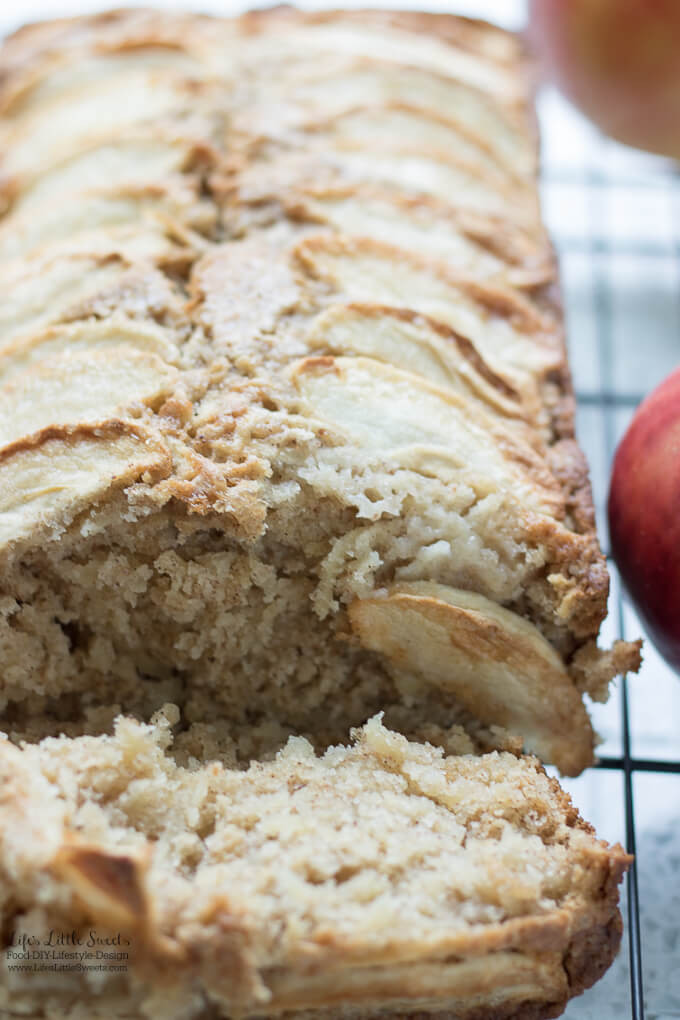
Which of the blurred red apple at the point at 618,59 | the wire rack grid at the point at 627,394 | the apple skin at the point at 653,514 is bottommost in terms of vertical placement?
the wire rack grid at the point at 627,394

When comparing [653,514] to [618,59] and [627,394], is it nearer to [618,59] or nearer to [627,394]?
[627,394]

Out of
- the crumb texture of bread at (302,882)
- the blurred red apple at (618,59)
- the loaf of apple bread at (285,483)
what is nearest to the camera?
the crumb texture of bread at (302,882)

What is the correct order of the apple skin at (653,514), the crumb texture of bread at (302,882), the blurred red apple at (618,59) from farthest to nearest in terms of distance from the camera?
the blurred red apple at (618,59) < the apple skin at (653,514) < the crumb texture of bread at (302,882)

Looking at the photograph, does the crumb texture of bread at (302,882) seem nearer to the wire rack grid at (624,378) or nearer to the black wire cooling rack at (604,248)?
the wire rack grid at (624,378)

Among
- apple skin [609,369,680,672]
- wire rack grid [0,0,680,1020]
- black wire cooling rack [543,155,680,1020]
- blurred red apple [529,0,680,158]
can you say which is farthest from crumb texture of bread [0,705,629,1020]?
blurred red apple [529,0,680,158]

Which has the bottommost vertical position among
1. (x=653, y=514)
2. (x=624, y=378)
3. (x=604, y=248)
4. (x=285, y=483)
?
(x=624, y=378)

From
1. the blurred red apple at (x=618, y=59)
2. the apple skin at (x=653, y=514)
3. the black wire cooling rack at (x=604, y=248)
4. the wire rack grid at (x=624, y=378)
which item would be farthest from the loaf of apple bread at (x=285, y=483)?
the blurred red apple at (x=618, y=59)

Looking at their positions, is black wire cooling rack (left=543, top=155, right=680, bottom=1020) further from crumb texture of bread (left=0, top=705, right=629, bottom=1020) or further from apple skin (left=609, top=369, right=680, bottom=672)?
crumb texture of bread (left=0, top=705, right=629, bottom=1020)

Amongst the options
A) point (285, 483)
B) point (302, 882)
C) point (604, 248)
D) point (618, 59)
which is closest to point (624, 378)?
point (604, 248)
